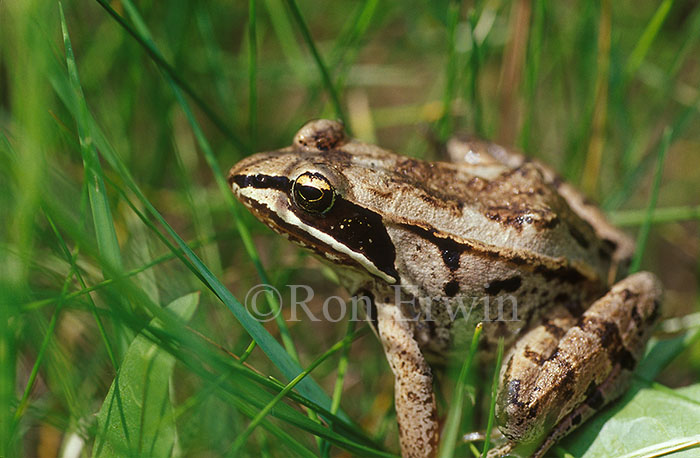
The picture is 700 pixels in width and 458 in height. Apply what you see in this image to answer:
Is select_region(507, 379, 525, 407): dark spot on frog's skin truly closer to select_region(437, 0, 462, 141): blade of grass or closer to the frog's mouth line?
the frog's mouth line

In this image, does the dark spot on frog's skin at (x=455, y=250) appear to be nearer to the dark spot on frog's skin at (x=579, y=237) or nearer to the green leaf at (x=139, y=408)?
the dark spot on frog's skin at (x=579, y=237)

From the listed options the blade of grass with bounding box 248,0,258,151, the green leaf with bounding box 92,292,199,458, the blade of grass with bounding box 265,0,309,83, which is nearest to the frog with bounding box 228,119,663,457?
the blade of grass with bounding box 248,0,258,151

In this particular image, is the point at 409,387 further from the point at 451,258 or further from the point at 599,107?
the point at 599,107

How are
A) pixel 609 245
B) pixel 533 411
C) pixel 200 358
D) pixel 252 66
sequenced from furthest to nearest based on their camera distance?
pixel 609 245, pixel 252 66, pixel 533 411, pixel 200 358

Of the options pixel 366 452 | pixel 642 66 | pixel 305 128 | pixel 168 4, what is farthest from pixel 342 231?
pixel 642 66

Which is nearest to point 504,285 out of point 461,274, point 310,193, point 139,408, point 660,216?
point 461,274

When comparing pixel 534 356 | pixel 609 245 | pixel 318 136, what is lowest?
pixel 534 356

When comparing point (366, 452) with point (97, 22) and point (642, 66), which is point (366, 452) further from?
point (97, 22)
